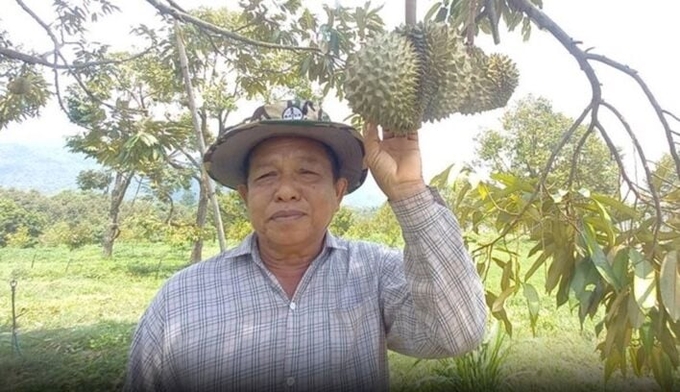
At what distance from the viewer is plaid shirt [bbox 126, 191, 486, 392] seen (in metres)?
1.01

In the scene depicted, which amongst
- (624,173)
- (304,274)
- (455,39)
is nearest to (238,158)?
(304,274)

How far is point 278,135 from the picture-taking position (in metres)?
1.25

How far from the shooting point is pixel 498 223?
4.54ft

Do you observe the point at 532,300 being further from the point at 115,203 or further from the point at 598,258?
the point at 115,203

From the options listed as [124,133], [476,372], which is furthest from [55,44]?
[476,372]

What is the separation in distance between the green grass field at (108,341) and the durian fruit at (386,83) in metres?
0.99

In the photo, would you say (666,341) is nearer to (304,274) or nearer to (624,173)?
(624,173)

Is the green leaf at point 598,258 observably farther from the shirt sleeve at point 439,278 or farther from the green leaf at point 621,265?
the shirt sleeve at point 439,278

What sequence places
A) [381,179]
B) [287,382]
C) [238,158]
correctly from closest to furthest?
[381,179], [287,382], [238,158]

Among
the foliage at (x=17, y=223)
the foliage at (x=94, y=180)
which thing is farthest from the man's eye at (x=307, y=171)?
the foliage at (x=17, y=223)

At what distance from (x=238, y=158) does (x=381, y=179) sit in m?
0.47

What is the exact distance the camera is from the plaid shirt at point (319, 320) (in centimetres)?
101

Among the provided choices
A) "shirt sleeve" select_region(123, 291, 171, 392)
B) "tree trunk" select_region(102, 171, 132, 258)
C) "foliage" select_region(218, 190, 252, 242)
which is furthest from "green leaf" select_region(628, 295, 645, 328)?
"tree trunk" select_region(102, 171, 132, 258)

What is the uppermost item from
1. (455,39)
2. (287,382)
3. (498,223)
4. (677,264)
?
(455,39)
